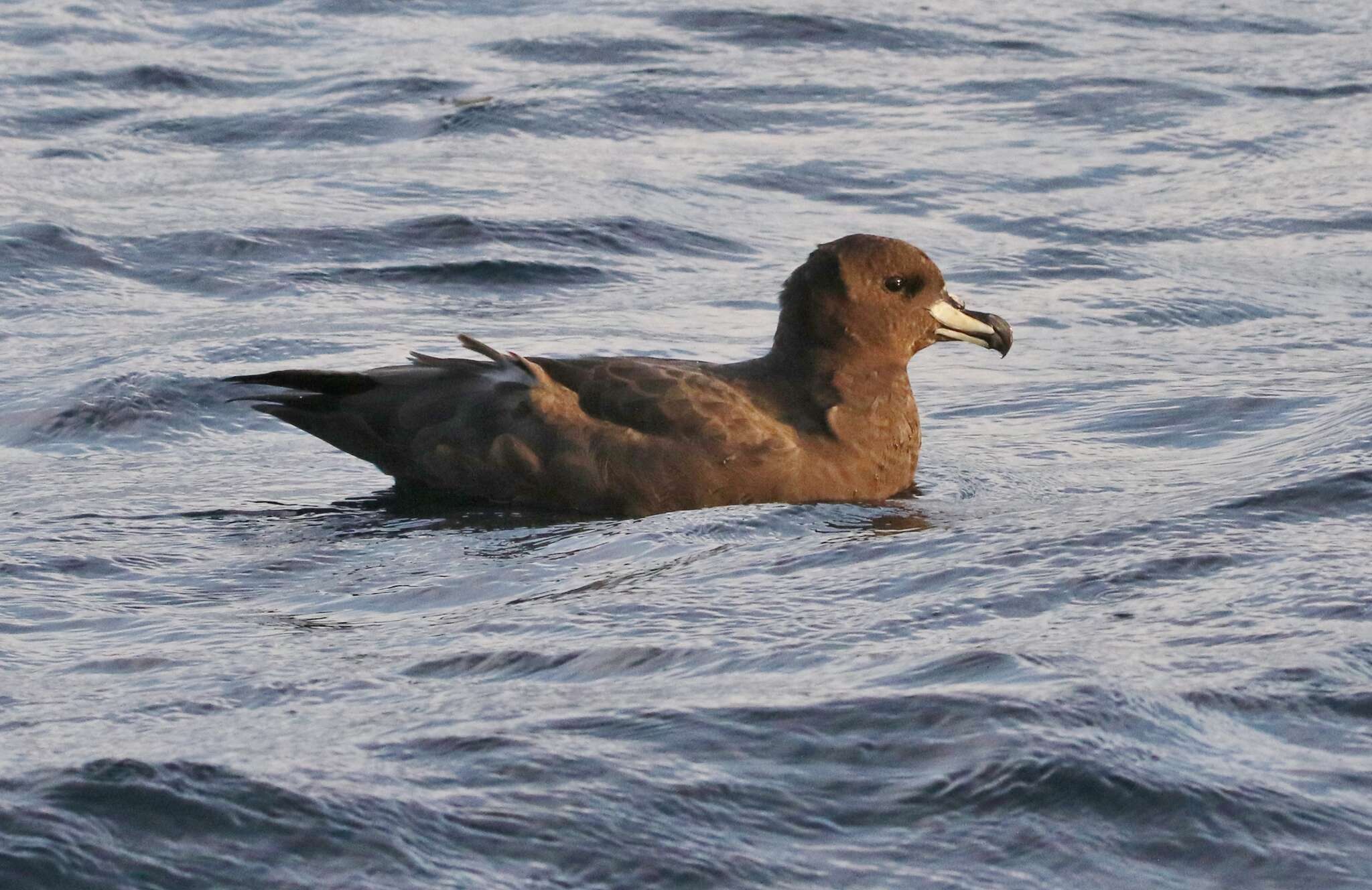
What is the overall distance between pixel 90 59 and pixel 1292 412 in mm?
10797

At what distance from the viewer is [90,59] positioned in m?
16.7

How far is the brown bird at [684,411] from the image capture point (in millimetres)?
7590

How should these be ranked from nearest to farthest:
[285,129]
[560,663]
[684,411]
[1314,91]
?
1. [560,663]
2. [684,411]
3. [285,129]
4. [1314,91]

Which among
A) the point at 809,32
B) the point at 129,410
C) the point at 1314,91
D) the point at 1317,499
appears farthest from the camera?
the point at 809,32

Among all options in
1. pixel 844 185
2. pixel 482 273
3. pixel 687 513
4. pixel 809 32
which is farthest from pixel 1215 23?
pixel 687 513

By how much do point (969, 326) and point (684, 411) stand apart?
1345mm

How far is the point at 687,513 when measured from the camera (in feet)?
24.6

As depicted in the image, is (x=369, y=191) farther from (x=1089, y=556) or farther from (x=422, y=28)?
(x=1089, y=556)

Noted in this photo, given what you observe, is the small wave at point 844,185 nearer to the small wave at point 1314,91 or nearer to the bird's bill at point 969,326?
the small wave at point 1314,91

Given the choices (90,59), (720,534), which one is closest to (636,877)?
A: (720,534)

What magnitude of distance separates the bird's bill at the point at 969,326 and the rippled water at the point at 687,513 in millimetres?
463

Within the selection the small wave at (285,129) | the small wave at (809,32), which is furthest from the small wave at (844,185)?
the small wave at (809,32)

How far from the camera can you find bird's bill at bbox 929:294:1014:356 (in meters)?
8.33

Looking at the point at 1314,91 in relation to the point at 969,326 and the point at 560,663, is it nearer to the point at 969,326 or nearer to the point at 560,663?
the point at 969,326
